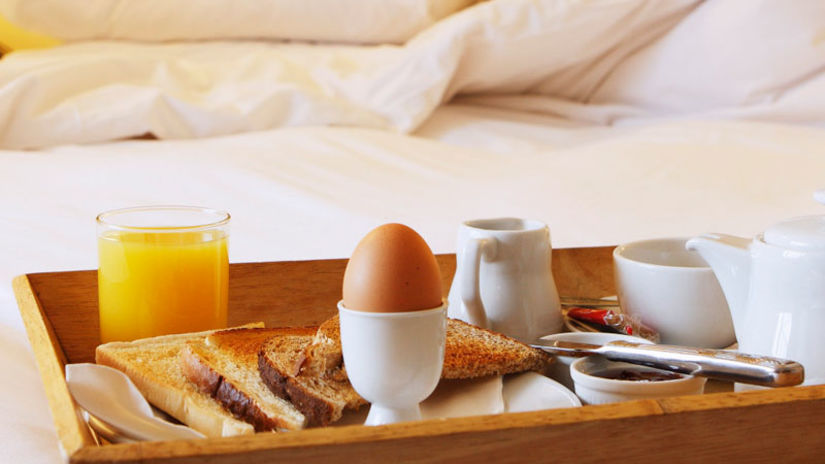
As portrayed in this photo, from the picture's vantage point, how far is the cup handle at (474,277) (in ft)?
1.76

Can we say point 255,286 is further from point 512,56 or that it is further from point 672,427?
point 512,56

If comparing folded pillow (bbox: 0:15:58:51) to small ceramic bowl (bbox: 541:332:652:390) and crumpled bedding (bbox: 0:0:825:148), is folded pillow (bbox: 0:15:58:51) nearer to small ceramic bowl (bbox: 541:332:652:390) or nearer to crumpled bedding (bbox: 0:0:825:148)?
crumpled bedding (bbox: 0:0:825:148)

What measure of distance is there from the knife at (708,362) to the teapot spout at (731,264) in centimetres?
8

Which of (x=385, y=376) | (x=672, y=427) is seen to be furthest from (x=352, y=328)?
(x=672, y=427)

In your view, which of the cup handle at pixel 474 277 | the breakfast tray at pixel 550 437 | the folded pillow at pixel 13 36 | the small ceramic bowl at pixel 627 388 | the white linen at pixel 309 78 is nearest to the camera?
the breakfast tray at pixel 550 437

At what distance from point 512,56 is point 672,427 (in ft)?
3.55

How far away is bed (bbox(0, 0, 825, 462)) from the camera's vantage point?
2.95 feet

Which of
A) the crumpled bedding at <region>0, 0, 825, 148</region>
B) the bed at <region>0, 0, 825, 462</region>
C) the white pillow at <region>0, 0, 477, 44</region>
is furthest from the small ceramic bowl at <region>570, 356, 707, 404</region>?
the white pillow at <region>0, 0, 477, 44</region>

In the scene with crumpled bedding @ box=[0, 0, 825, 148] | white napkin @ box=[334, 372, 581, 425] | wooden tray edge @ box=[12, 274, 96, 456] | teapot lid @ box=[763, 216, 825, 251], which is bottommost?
white napkin @ box=[334, 372, 581, 425]

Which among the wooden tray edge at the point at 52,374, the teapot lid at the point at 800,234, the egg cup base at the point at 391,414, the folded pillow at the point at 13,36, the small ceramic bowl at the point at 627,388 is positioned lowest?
the egg cup base at the point at 391,414

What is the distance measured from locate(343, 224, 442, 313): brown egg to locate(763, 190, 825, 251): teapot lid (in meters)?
0.18

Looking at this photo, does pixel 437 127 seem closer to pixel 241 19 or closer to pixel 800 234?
pixel 241 19

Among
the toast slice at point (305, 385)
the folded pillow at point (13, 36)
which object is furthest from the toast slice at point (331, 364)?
the folded pillow at point (13, 36)

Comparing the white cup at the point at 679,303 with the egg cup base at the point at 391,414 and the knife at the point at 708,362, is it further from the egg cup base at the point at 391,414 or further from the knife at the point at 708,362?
the egg cup base at the point at 391,414
